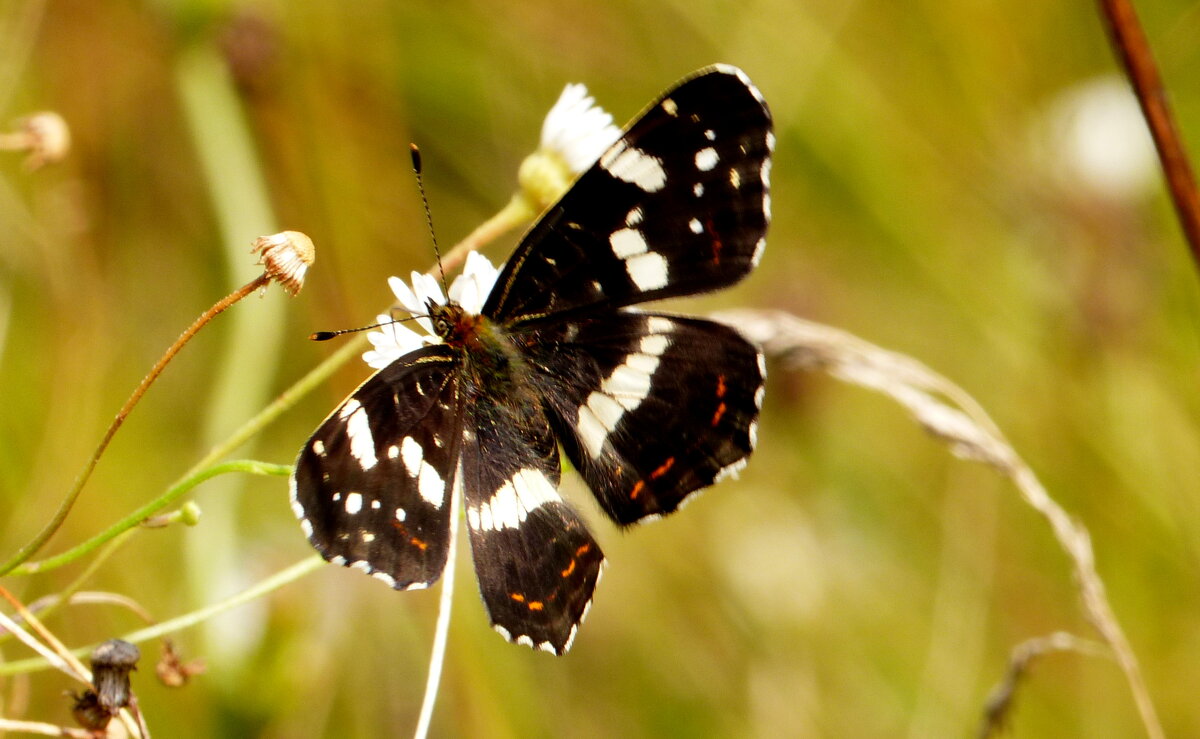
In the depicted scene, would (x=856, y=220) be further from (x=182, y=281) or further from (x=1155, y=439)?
(x=182, y=281)

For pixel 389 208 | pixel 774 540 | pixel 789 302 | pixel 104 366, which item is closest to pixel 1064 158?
pixel 789 302

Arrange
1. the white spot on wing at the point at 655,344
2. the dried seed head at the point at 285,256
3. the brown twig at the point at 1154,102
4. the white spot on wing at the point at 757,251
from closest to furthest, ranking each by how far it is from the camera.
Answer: the dried seed head at the point at 285,256 → the brown twig at the point at 1154,102 → the white spot on wing at the point at 757,251 → the white spot on wing at the point at 655,344

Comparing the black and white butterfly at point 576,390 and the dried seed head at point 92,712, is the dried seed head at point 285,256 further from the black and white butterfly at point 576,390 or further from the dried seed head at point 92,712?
the dried seed head at point 92,712

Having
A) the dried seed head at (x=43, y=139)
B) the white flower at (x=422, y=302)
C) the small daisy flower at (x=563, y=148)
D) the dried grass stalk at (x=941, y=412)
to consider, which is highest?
the dried seed head at (x=43, y=139)

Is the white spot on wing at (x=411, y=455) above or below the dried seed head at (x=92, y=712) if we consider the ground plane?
above

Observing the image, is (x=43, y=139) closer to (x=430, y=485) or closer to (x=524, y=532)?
(x=430, y=485)

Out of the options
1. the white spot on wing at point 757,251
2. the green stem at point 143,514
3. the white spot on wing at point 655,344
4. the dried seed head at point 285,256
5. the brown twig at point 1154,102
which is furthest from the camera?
the white spot on wing at point 655,344

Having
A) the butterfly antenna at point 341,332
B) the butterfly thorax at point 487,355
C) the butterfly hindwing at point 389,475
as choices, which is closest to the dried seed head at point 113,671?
the butterfly hindwing at point 389,475

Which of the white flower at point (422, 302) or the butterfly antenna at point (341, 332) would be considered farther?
the white flower at point (422, 302)
